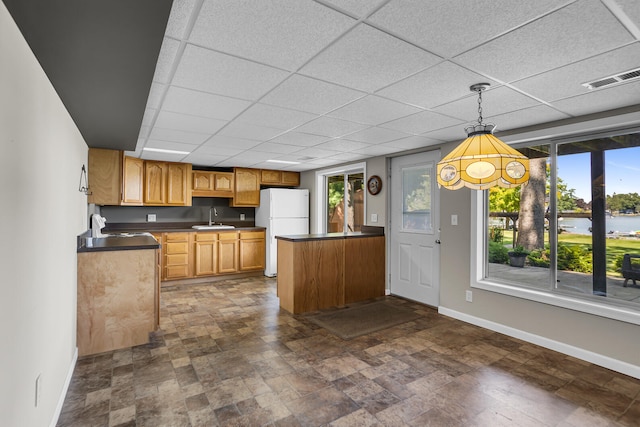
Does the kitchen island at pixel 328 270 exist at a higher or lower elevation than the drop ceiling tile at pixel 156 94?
lower

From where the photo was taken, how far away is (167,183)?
5.75 meters

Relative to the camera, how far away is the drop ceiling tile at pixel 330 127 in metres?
3.16

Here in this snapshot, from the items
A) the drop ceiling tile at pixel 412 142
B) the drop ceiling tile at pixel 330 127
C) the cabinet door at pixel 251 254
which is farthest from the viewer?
the cabinet door at pixel 251 254

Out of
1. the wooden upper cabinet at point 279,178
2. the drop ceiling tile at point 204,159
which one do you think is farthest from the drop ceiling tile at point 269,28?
the wooden upper cabinet at point 279,178

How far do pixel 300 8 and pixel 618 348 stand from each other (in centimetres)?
351

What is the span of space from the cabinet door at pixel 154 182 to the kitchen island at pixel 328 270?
2.61 meters

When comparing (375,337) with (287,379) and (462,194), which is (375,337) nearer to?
(287,379)

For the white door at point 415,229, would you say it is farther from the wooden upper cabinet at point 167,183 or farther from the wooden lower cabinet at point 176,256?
the wooden upper cabinet at point 167,183

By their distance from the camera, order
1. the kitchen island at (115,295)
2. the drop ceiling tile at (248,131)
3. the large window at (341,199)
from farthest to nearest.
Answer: the large window at (341,199)
the drop ceiling tile at (248,131)
the kitchen island at (115,295)


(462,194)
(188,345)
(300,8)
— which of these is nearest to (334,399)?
(188,345)

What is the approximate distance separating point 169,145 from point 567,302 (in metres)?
4.80

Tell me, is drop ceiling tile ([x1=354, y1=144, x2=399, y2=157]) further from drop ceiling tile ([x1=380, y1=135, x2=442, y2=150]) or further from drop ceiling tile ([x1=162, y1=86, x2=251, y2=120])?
drop ceiling tile ([x1=162, y1=86, x2=251, y2=120])

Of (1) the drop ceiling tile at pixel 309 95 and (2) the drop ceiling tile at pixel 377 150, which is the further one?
(2) the drop ceiling tile at pixel 377 150

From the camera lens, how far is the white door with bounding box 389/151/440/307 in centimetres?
445
